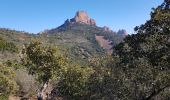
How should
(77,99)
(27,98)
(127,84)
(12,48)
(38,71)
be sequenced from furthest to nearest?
(12,48)
(27,98)
(77,99)
(38,71)
(127,84)

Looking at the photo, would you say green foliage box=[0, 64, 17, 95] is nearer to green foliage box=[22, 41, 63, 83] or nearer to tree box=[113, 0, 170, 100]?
green foliage box=[22, 41, 63, 83]

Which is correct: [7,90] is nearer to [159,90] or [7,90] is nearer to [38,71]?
[38,71]

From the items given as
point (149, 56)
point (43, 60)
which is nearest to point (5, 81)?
point (43, 60)

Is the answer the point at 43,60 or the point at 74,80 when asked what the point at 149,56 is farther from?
the point at 74,80

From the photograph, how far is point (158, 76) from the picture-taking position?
942 inches

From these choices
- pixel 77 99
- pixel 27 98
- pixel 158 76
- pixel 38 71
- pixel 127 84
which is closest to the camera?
pixel 158 76

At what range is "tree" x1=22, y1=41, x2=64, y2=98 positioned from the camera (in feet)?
154

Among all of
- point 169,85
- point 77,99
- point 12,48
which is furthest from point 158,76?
point 12,48

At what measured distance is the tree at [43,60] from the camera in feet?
154

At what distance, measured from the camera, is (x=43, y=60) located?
47.1 metres

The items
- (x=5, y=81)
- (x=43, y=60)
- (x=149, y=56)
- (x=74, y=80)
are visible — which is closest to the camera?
(x=149, y=56)

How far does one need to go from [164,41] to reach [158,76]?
2.99m

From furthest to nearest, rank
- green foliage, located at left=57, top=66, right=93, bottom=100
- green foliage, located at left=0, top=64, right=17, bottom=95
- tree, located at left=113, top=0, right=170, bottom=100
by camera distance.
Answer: green foliage, located at left=57, top=66, right=93, bottom=100
green foliage, located at left=0, top=64, right=17, bottom=95
tree, located at left=113, top=0, right=170, bottom=100

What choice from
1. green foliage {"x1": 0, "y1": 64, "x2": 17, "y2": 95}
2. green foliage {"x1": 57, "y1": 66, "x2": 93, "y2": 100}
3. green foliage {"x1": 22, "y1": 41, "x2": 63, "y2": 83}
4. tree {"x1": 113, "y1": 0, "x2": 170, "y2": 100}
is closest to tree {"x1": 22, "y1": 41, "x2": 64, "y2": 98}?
green foliage {"x1": 22, "y1": 41, "x2": 63, "y2": 83}
